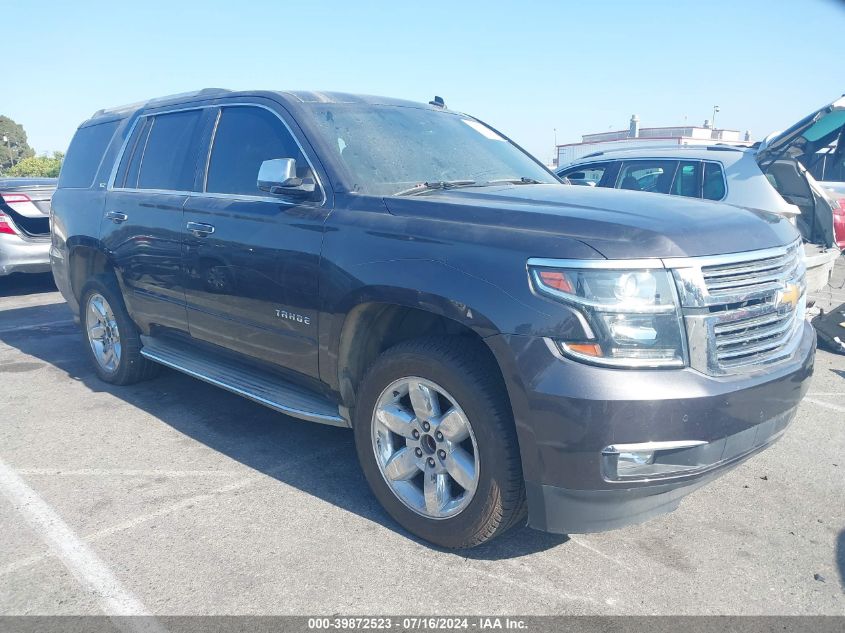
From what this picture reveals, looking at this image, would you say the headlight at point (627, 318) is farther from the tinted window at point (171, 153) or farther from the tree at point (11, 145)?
the tree at point (11, 145)

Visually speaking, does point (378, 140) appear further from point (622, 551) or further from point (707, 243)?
point (622, 551)

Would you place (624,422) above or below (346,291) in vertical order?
below

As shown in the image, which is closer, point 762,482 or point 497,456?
point 497,456

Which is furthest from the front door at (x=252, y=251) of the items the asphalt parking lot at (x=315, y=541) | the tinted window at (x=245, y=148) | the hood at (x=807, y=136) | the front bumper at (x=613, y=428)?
the hood at (x=807, y=136)

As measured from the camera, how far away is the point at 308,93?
421 centimetres

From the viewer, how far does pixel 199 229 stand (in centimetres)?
430

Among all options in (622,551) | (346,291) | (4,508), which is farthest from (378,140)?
(4,508)

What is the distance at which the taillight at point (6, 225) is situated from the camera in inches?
349

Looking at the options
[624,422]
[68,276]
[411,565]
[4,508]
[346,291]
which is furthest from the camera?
[68,276]

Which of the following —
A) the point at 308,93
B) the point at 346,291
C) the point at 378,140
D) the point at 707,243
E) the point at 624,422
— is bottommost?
the point at 624,422

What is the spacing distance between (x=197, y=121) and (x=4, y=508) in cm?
→ 254

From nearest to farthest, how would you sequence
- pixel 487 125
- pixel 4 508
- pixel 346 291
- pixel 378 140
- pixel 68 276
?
pixel 346 291, pixel 4 508, pixel 378 140, pixel 487 125, pixel 68 276

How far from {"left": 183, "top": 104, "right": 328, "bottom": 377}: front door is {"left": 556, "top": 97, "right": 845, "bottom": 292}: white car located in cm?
439

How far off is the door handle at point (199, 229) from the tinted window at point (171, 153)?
1.07 ft
